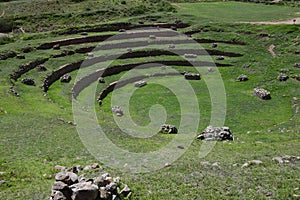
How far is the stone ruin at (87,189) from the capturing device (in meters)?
14.0

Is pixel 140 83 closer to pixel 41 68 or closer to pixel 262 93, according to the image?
pixel 41 68

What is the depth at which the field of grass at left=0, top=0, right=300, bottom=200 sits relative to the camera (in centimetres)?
1688

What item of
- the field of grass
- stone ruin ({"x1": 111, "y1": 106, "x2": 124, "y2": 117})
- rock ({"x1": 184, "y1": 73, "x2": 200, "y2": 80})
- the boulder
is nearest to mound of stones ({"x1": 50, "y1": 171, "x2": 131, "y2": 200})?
the field of grass

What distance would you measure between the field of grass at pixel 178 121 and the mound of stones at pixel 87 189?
105cm

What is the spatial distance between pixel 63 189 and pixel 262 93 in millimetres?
36535

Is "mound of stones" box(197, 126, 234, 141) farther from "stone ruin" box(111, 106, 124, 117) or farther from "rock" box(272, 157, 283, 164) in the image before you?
"stone ruin" box(111, 106, 124, 117)

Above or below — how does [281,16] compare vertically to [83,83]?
above

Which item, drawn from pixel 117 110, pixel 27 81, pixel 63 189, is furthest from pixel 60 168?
pixel 27 81

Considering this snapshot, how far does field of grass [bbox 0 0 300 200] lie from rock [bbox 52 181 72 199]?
5.80 ft

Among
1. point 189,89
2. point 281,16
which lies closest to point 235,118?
point 189,89

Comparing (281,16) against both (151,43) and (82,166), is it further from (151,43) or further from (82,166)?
(82,166)

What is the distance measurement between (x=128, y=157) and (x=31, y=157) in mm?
6265

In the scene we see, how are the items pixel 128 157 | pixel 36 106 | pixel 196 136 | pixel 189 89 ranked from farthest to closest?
pixel 189 89 → pixel 36 106 → pixel 196 136 → pixel 128 157

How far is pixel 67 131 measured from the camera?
1088 inches
